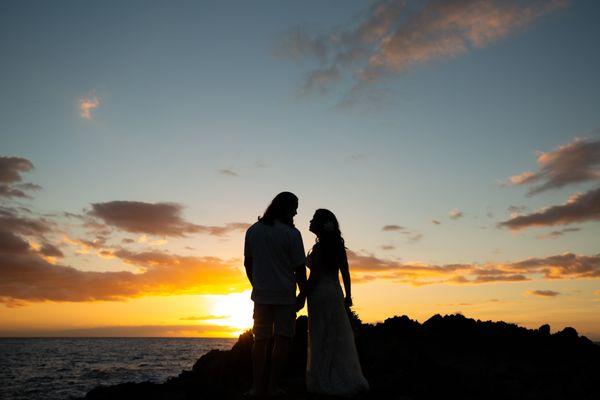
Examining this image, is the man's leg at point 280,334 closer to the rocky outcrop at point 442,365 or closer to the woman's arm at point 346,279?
the rocky outcrop at point 442,365

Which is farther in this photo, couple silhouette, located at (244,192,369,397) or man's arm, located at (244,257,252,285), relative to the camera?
man's arm, located at (244,257,252,285)

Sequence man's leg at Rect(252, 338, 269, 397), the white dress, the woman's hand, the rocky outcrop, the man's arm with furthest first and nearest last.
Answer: the rocky outcrop, the woman's hand, the white dress, the man's arm, man's leg at Rect(252, 338, 269, 397)

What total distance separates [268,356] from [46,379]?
41010mm

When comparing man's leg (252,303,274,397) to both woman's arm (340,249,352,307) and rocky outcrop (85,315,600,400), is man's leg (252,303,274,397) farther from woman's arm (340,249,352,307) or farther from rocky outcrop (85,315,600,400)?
woman's arm (340,249,352,307)

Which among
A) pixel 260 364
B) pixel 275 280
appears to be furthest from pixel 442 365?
pixel 275 280

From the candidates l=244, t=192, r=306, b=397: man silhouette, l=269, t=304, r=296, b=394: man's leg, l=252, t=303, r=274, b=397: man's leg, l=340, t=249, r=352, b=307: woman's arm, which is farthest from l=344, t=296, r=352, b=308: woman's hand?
l=252, t=303, r=274, b=397: man's leg

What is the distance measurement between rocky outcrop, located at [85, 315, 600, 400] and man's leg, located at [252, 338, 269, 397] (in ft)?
2.22

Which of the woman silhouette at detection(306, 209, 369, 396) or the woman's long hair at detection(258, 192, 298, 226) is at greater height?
the woman's long hair at detection(258, 192, 298, 226)

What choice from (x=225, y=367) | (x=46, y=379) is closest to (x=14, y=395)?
(x=46, y=379)

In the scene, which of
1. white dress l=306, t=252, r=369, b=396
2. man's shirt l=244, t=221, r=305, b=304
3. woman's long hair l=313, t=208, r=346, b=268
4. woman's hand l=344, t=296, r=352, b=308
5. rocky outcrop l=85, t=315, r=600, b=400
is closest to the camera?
man's shirt l=244, t=221, r=305, b=304

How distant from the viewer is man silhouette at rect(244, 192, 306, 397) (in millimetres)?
6871

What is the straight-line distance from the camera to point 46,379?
132 feet

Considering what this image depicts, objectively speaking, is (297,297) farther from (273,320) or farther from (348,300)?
(348,300)

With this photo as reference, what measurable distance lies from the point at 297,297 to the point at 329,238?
1.04 m
